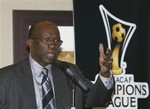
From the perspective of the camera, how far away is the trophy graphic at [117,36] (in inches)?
127

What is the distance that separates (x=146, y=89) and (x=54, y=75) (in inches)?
45.2

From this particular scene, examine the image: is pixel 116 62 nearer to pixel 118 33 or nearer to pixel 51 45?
pixel 118 33

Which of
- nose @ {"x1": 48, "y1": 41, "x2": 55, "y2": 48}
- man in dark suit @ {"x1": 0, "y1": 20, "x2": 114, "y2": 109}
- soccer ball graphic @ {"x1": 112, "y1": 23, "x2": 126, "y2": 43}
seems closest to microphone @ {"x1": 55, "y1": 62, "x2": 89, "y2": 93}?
man in dark suit @ {"x1": 0, "y1": 20, "x2": 114, "y2": 109}

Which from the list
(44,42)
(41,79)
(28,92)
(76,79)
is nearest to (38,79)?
(41,79)

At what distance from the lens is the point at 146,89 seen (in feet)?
10.4

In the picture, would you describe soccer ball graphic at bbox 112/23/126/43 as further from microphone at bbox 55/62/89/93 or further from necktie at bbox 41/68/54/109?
microphone at bbox 55/62/89/93

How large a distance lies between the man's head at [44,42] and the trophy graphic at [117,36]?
3.37 feet

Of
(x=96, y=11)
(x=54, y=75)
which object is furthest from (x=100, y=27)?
(x=54, y=75)

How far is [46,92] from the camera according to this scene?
225 centimetres

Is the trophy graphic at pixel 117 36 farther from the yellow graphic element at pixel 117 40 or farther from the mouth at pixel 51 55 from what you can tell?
the mouth at pixel 51 55

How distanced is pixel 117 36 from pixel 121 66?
0.90 ft

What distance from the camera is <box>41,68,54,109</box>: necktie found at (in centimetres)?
221

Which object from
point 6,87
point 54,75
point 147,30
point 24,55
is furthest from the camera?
point 24,55

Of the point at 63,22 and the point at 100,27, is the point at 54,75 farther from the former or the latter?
the point at 63,22
